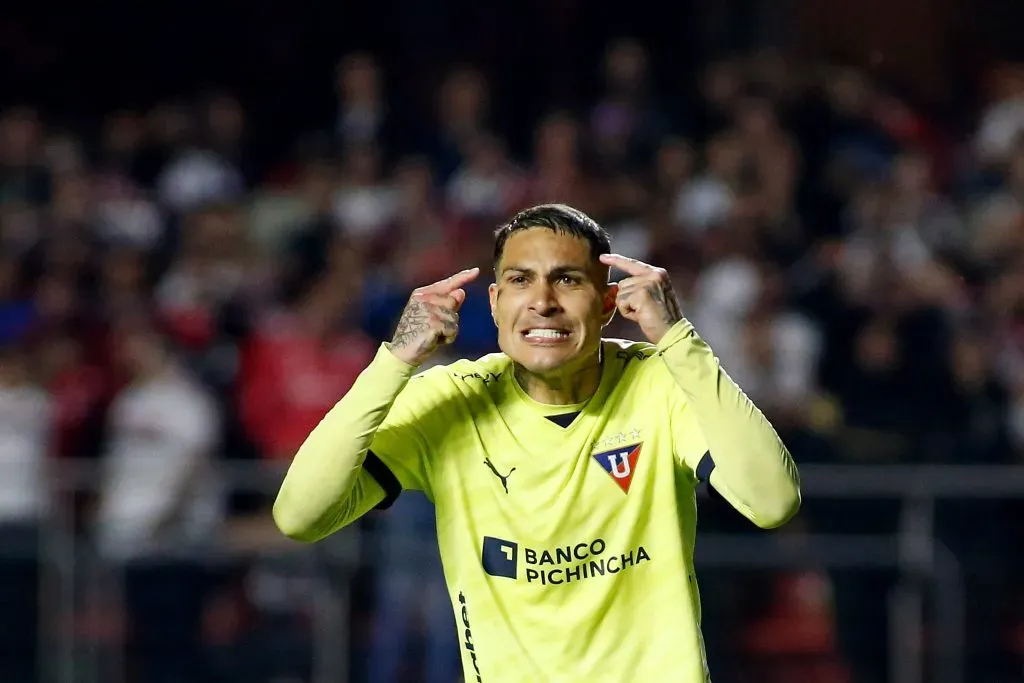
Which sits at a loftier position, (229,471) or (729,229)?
(729,229)

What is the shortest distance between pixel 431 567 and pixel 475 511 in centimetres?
404

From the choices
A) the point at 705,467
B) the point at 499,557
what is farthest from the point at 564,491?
the point at 705,467

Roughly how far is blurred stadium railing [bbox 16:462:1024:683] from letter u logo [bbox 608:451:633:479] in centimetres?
426

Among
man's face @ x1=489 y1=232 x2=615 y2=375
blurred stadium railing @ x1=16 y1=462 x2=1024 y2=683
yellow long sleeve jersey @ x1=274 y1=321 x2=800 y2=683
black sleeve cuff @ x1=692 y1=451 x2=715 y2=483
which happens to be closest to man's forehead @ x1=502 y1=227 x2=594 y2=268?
man's face @ x1=489 y1=232 x2=615 y2=375

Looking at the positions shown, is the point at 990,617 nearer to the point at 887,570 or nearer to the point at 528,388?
the point at 887,570

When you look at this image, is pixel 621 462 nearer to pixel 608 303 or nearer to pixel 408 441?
pixel 608 303

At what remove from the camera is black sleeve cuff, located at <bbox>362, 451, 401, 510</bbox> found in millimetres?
4125

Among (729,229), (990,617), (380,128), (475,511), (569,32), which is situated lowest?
(990,617)

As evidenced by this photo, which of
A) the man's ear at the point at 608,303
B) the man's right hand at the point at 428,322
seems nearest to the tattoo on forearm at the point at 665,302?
the man's ear at the point at 608,303

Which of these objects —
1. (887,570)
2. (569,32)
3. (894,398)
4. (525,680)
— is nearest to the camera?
(525,680)

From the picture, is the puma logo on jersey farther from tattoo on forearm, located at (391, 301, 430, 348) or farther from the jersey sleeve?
tattoo on forearm, located at (391, 301, 430, 348)

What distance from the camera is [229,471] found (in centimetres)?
850

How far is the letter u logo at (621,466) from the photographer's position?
4.08 metres

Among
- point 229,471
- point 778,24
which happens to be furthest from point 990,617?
point 778,24
